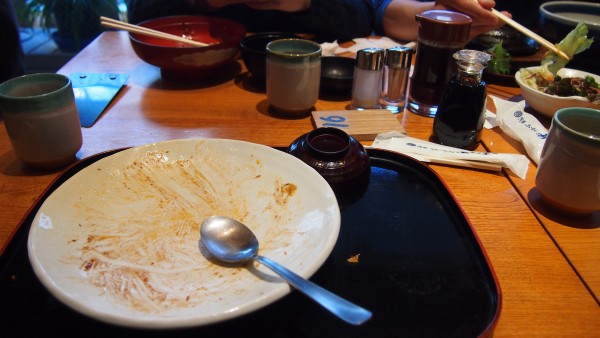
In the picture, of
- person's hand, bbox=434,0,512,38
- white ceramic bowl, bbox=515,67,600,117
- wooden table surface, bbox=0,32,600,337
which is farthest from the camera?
person's hand, bbox=434,0,512,38

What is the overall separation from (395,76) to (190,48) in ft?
1.89

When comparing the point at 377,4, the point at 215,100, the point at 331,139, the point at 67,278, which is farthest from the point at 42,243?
the point at 377,4

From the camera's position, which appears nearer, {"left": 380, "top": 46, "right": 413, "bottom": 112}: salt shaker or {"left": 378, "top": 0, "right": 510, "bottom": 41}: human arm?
{"left": 380, "top": 46, "right": 413, "bottom": 112}: salt shaker

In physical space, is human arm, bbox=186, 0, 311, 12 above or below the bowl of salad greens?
above

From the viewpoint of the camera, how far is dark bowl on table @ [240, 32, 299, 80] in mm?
1257

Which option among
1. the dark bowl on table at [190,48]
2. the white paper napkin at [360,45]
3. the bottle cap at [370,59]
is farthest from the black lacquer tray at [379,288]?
the white paper napkin at [360,45]

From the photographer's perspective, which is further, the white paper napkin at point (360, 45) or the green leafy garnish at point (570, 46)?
the white paper napkin at point (360, 45)

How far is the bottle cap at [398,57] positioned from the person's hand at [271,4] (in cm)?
55

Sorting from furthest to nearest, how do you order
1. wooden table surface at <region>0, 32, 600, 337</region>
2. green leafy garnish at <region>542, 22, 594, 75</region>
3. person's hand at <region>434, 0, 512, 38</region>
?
person's hand at <region>434, 0, 512, 38</region>
green leafy garnish at <region>542, 22, 594, 75</region>
wooden table surface at <region>0, 32, 600, 337</region>

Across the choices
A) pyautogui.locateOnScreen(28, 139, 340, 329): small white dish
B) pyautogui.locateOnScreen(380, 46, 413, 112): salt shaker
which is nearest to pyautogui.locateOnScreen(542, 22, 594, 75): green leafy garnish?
pyautogui.locateOnScreen(380, 46, 413, 112): salt shaker

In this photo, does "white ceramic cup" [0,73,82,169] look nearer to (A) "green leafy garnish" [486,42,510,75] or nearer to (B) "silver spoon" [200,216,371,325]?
(B) "silver spoon" [200,216,371,325]

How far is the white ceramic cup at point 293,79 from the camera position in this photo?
107 centimetres

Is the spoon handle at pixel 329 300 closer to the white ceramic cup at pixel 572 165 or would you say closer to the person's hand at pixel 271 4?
the white ceramic cup at pixel 572 165

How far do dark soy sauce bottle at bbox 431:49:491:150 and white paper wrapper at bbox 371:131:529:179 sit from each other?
1.5 inches
